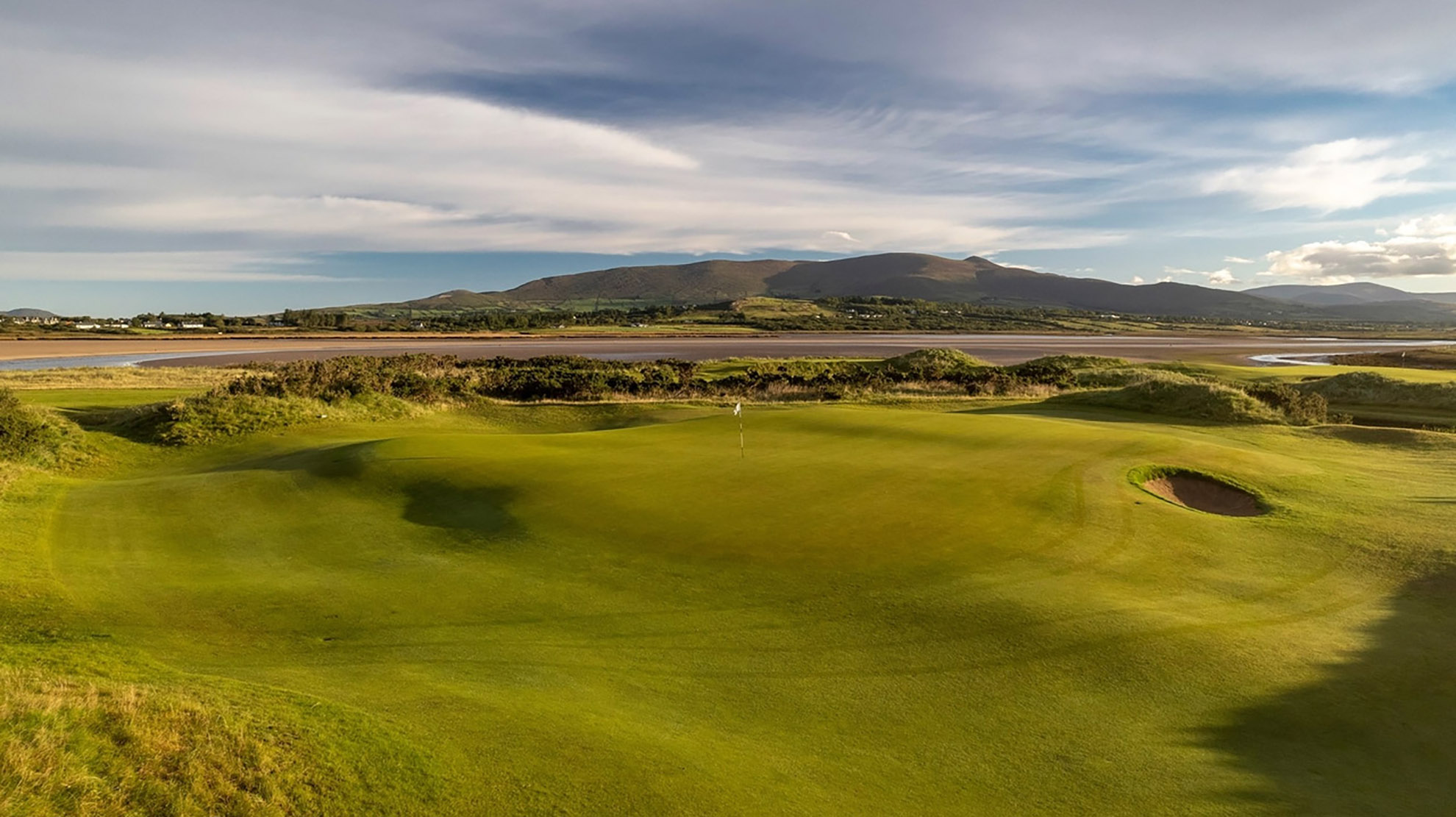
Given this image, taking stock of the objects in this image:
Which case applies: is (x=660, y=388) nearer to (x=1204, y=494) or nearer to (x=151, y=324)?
(x=1204, y=494)

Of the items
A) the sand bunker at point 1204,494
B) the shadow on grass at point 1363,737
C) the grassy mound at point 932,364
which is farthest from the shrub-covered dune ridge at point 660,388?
the shadow on grass at point 1363,737

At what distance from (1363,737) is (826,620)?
5560mm

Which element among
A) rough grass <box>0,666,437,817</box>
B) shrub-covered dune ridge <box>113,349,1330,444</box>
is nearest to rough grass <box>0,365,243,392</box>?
shrub-covered dune ridge <box>113,349,1330,444</box>

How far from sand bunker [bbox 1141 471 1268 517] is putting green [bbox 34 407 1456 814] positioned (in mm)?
468

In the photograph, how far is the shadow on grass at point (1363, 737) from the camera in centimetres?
632

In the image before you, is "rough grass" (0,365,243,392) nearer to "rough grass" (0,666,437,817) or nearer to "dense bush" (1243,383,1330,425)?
"rough grass" (0,666,437,817)

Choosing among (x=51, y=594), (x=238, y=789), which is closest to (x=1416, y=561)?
(x=238, y=789)

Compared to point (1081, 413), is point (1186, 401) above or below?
above

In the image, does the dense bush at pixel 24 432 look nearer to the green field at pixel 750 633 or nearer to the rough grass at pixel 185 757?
the green field at pixel 750 633

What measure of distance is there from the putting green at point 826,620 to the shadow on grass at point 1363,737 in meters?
0.04

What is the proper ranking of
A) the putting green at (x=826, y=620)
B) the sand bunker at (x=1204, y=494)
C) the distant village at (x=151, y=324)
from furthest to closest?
the distant village at (x=151, y=324)
the sand bunker at (x=1204, y=494)
the putting green at (x=826, y=620)

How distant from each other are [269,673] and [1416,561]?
16405mm

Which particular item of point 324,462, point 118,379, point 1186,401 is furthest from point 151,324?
point 1186,401

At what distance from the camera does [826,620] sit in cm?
993
